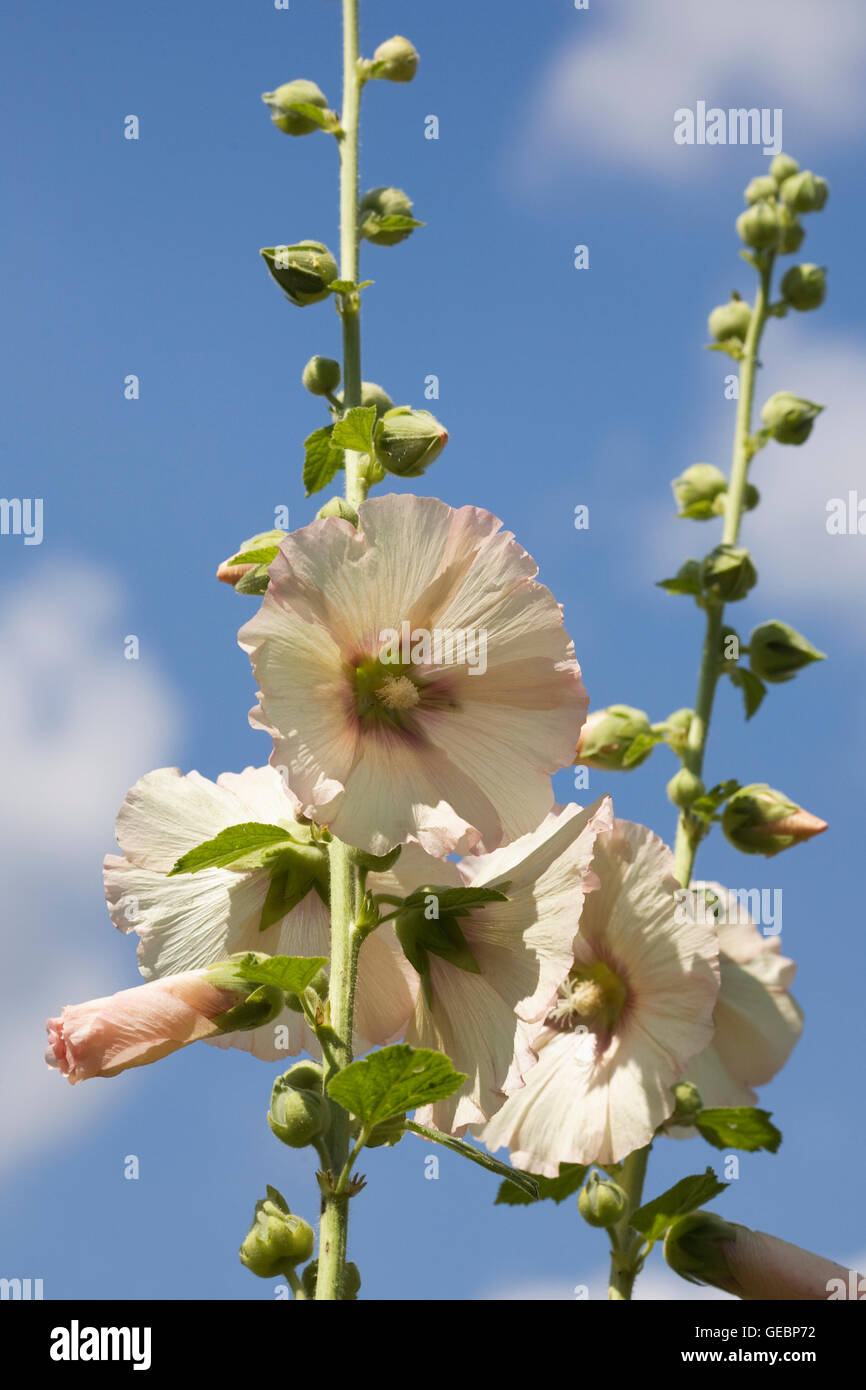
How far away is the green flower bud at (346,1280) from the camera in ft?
Result: 5.26

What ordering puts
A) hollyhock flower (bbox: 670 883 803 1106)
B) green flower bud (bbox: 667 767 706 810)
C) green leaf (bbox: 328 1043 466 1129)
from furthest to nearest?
green flower bud (bbox: 667 767 706 810)
hollyhock flower (bbox: 670 883 803 1106)
green leaf (bbox: 328 1043 466 1129)

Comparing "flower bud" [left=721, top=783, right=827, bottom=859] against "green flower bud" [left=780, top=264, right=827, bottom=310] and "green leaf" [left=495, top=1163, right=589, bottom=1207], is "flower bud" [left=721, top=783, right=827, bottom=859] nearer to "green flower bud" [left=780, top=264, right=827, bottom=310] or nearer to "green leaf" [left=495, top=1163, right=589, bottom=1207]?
"green leaf" [left=495, top=1163, right=589, bottom=1207]

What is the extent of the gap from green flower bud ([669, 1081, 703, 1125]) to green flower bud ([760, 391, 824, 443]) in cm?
162

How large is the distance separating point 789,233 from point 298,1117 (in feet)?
9.32

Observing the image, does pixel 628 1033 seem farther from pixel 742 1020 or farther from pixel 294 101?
pixel 294 101

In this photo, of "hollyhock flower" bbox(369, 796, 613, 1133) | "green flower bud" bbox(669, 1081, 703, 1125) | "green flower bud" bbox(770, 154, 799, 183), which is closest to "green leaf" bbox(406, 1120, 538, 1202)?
"hollyhock flower" bbox(369, 796, 613, 1133)

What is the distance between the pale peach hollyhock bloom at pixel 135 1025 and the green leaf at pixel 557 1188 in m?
1.13

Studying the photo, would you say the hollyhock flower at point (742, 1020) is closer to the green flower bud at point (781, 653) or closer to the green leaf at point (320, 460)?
the green flower bud at point (781, 653)

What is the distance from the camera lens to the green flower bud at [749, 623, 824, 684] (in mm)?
3043

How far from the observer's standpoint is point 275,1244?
166cm

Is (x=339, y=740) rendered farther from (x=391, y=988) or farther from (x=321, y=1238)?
(x=321, y=1238)

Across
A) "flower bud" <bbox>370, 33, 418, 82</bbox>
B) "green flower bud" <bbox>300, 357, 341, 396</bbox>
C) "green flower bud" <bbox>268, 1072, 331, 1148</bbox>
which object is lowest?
"green flower bud" <bbox>268, 1072, 331, 1148</bbox>

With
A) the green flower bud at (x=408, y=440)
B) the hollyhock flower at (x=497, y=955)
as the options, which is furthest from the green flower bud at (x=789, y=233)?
the hollyhock flower at (x=497, y=955)

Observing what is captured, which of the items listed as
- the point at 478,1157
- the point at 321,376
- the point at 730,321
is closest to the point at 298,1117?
the point at 478,1157
